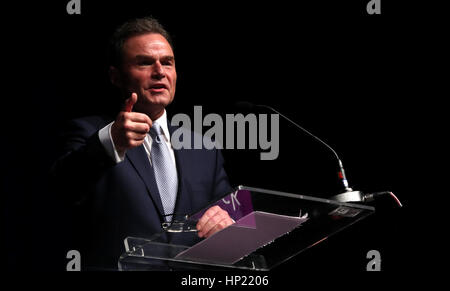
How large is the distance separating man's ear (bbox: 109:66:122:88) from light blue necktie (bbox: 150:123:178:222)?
11.8 inches

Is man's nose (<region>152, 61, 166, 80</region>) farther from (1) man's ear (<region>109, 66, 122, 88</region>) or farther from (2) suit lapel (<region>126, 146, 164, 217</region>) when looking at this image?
(2) suit lapel (<region>126, 146, 164, 217</region>)

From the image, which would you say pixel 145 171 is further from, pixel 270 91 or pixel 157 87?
pixel 270 91

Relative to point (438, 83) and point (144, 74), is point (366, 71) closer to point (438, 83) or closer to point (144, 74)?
point (438, 83)

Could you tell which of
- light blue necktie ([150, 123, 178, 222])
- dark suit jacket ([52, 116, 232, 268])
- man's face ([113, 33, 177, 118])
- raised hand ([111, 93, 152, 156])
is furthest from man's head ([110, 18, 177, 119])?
raised hand ([111, 93, 152, 156])

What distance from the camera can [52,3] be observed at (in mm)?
2891

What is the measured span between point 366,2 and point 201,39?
34.5 inches

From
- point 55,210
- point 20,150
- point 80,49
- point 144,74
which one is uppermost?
point 80,49

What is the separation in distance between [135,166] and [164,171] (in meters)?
0.14

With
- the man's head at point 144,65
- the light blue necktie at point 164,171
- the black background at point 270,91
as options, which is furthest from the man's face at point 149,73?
the black background at point 270,91

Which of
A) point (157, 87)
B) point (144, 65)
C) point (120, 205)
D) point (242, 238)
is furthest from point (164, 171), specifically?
point (242, 238)
